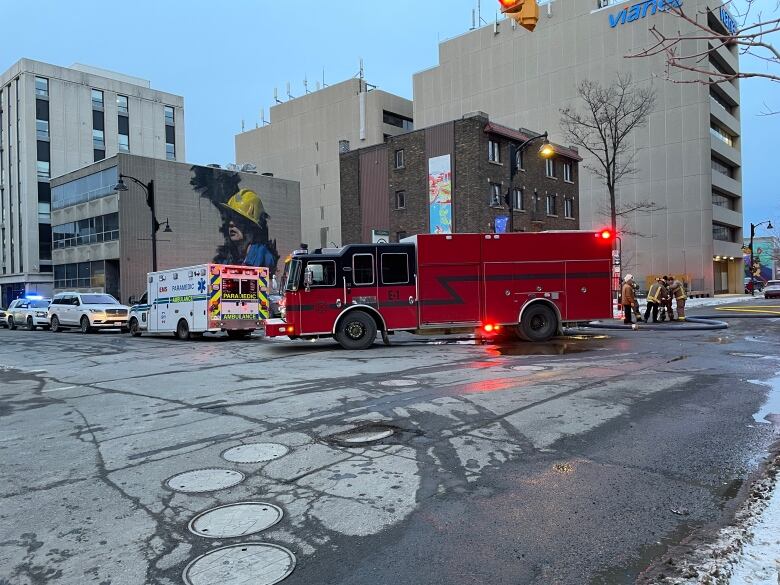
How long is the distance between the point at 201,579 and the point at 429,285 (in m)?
12.5

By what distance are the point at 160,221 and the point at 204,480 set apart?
152 feet

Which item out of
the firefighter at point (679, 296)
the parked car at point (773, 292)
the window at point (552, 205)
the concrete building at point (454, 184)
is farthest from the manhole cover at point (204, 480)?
the parked car at point (773, 292)

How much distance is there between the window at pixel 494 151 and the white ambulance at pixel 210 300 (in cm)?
2244

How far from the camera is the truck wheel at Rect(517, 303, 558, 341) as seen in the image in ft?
52.0

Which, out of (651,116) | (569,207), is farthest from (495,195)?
(651,116)

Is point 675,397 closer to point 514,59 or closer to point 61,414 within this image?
point 61,414

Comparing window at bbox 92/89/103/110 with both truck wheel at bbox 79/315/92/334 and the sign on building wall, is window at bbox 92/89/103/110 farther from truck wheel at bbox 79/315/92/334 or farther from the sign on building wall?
truck wheel at bbox 79/315/92/334

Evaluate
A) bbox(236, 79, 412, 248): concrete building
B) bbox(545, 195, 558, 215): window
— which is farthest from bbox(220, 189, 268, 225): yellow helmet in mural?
bbox(545, 195, 558, 215): window

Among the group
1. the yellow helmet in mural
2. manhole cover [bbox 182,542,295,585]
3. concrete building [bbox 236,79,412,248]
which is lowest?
manhole cover [bbox 182,542,295,585]

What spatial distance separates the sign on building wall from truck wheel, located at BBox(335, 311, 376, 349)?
2351 centimetres

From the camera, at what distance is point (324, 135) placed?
7100 cm

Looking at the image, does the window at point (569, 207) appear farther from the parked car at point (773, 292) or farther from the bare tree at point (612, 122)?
the parked car at point (773, 292)

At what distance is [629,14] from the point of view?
53.1m

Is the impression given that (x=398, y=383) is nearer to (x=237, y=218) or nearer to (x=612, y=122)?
(x=612, y=122)
